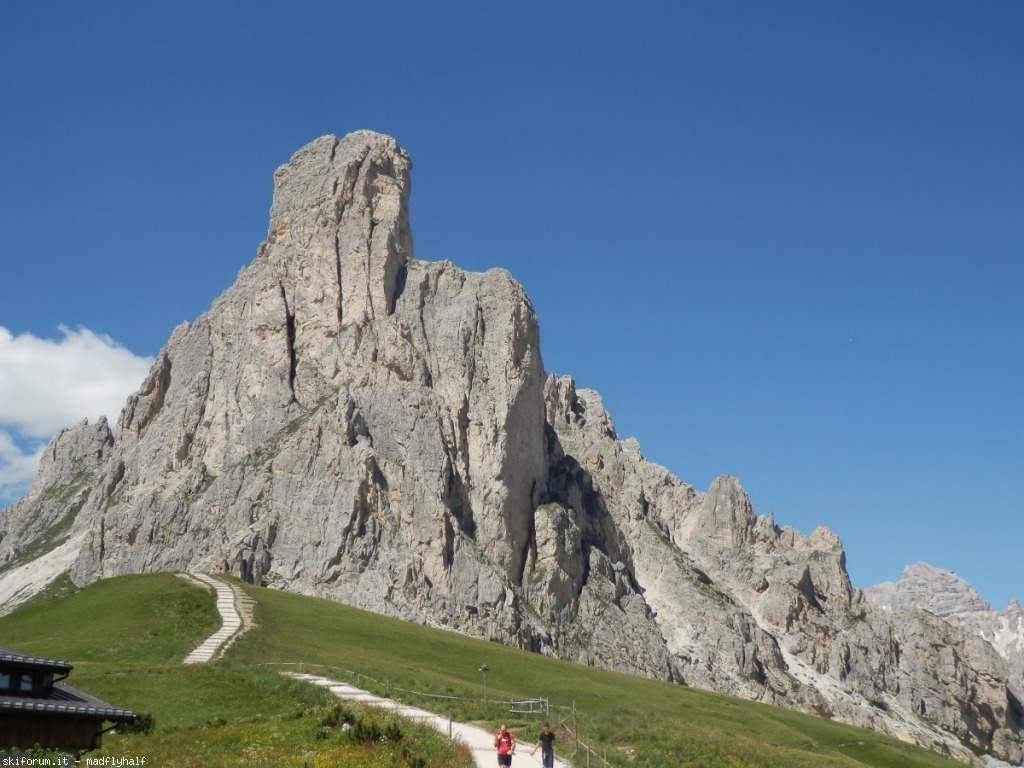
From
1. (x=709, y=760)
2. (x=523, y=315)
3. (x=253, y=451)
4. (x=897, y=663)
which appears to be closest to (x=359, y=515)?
(x=253, y=451)

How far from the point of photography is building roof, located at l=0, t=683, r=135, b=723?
2645cm

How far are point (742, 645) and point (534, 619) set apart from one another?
2099 inches

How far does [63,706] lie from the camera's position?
1095 inches

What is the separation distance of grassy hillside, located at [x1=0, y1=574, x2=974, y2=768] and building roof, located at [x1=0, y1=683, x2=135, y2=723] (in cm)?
217

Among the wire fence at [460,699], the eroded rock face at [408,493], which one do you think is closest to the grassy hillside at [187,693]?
the wire fence at [460,699]

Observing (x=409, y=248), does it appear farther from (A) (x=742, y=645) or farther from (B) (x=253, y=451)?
(A) (x=742, y=645)

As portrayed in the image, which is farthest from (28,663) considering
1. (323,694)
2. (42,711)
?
(323,694)

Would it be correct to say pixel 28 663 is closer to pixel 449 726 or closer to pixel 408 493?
pixel 449 726

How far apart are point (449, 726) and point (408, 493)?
9806 centimetres

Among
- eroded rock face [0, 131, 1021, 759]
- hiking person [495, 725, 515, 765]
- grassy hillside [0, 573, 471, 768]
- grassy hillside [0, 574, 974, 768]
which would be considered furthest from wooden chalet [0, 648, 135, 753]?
eroded rock face [0, 131, 1021, 759]

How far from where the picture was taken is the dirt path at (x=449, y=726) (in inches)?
1300

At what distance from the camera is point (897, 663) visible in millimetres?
190375

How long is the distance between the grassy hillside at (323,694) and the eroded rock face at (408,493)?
126 feet

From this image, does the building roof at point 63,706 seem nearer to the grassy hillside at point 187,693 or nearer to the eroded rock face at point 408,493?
the grassy hillside at point 187,693
